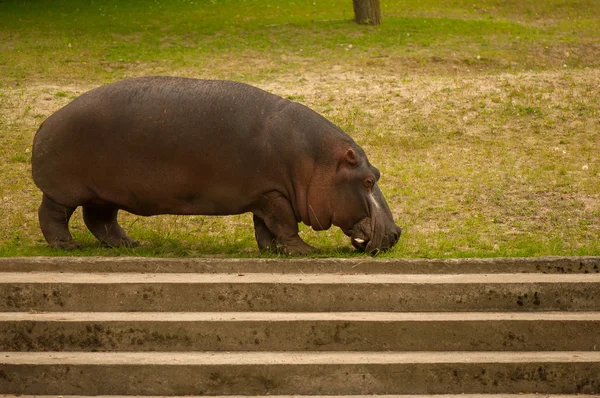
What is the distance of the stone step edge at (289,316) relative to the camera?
22.8 feet

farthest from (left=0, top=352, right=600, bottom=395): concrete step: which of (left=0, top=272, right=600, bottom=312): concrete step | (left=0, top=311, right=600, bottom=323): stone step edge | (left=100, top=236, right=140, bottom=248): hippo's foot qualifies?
(left=100, top=236, right=140, bottom=248): hippo's foot

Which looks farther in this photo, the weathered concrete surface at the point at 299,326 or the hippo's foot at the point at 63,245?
the hippo's foot at the point at 63,245

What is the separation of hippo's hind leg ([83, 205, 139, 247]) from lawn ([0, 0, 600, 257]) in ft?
0.72

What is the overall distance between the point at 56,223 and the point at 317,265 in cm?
252

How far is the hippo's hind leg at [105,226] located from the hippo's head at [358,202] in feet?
7.05

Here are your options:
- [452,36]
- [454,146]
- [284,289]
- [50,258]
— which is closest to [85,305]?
[50,258]

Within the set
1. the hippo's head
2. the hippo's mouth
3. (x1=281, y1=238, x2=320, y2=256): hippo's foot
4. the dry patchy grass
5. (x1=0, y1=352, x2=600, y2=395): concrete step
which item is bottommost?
the dry patchy grass

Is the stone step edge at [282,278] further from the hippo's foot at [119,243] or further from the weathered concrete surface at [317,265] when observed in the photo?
the hippo's foot at [119,243]

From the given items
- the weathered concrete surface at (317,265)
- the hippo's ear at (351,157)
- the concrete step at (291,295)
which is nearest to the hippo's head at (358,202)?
the hippo's ear at (351,157)

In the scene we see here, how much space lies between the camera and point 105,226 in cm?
898

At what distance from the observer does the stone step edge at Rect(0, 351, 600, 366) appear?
654 centimetres

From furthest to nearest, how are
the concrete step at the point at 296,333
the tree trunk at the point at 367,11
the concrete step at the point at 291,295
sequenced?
1. the tree trunk at the point at 367,11
2. the concrete step at the point at 291,295
3. the concrete step at the point at 296,333

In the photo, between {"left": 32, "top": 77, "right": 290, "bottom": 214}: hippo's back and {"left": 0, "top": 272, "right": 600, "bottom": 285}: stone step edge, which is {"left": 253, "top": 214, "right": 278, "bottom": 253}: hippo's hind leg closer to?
{"left": 32, "top": 77, "right": 290, "bottom": 214}: hippo's back

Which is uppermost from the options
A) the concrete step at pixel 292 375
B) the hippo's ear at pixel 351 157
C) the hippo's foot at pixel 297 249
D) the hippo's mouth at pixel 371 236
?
the hippo's ear at pixel 351 157
